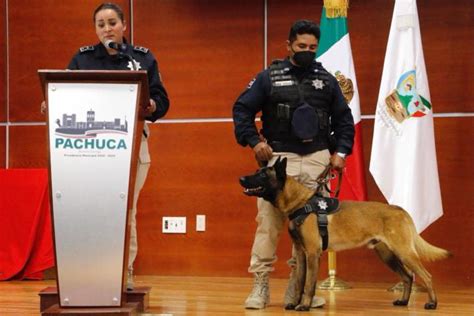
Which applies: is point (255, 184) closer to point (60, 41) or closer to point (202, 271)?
point (202, 271)

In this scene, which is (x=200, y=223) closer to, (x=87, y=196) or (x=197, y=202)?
(x=197, y=202)

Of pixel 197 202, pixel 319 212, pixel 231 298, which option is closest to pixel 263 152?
pixel 319 212

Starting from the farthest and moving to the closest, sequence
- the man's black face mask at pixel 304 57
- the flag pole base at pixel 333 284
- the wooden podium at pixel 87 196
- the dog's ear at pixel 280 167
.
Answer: the flag pole base at pixel 333 284
the man's black face mask at pixel 304 57
the dog's ear at pixel 280 167
the wooden podium at pixel 87 196

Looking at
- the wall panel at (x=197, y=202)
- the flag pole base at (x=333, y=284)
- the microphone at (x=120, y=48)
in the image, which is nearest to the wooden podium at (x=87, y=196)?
the microphone at (x=120, y=48)

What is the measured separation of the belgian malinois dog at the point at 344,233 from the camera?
3.70 meters

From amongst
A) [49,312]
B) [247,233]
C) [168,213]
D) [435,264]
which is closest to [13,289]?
[168,213]

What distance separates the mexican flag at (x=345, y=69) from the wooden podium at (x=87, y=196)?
2155mm

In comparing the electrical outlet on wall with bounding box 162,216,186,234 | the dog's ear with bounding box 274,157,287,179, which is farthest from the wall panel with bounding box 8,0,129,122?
the dog's ear with bounding box 274,157,287,179

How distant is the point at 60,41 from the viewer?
18.6ft

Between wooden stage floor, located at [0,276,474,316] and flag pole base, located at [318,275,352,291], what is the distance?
0.07 metres

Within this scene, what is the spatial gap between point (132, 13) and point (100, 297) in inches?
119

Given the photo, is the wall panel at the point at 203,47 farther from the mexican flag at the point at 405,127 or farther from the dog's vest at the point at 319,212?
the dog's vest at the point at 319,212

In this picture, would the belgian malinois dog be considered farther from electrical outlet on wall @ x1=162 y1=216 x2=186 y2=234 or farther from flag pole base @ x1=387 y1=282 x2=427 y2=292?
electrical outlet on wall @ x1=162 y1=216 x2=186 y2=234

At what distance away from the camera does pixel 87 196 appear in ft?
9.78
